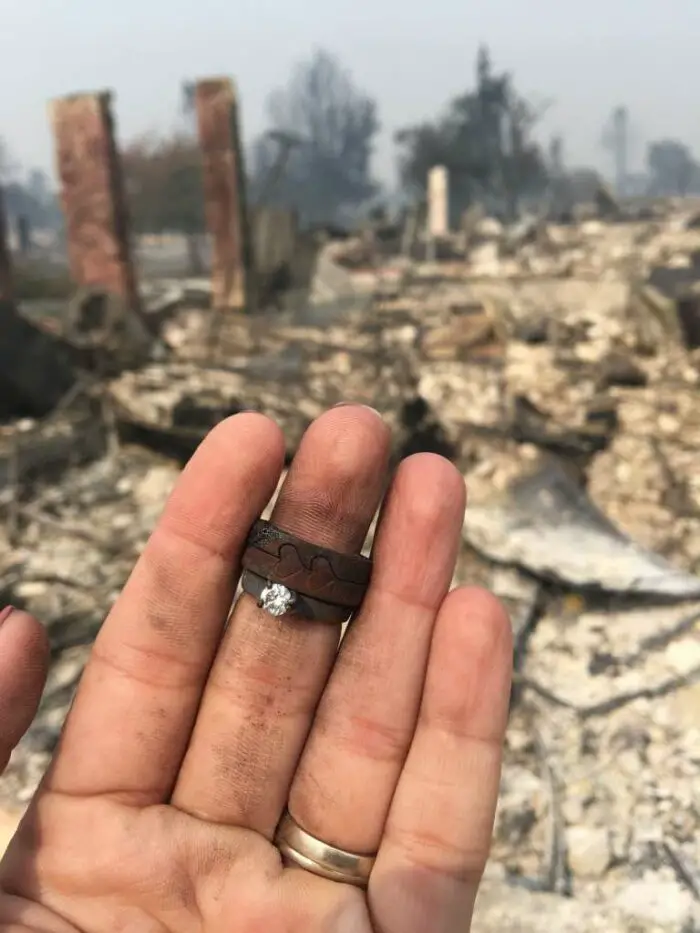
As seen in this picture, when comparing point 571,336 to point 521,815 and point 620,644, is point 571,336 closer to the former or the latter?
point 620,644

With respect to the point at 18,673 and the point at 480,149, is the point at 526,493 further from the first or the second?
the point at 480,149

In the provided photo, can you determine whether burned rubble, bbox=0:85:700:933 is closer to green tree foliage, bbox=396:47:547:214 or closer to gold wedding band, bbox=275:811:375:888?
gold wedding band, bbox=275:811:375:888

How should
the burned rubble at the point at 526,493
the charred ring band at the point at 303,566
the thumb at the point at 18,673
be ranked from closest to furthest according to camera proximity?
the thumb at the point at 18,673, the charred ring band at the point at 303,566, the burned rubble at the point at 526,493

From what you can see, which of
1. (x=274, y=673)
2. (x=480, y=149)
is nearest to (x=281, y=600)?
(x=274, y=673)

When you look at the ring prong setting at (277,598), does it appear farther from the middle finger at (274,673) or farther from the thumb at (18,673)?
the thumb at (18,673)

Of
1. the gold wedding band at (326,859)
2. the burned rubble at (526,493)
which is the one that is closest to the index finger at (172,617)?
the gold wedding band at (326,859)
